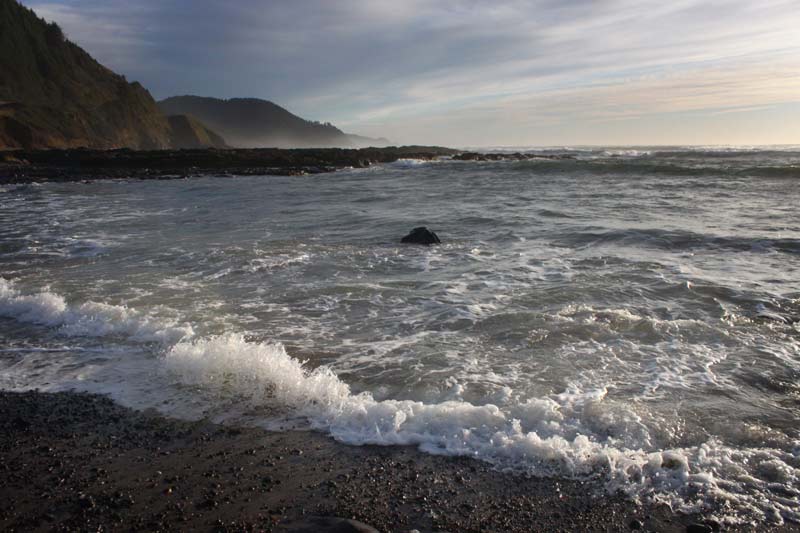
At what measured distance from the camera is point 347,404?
3926mm

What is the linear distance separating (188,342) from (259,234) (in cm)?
694

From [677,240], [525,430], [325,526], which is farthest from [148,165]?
[325,526]

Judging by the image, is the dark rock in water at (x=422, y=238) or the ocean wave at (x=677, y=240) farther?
the dark rock in water at (x=422, y=238)

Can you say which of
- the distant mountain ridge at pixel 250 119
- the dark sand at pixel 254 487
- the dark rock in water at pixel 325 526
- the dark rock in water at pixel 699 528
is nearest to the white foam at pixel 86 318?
the dark sand at pixel 254 487

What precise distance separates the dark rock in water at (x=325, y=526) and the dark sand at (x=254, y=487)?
17 millimetres

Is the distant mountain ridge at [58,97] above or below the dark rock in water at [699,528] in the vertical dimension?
above

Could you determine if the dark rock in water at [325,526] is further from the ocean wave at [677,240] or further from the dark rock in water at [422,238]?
the ocean wave at [677,240]

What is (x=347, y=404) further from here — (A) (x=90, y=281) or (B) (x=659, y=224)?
(B) (x=659, y=224)

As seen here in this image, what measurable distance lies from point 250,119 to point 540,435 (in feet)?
517

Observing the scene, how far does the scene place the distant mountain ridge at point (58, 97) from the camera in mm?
44719

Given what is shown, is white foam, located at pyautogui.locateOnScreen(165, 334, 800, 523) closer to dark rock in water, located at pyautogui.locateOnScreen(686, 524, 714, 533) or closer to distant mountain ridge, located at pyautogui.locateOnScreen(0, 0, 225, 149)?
dark rock in water, located at pyautogui.locateOnScreen(686, 524, 714, 533)

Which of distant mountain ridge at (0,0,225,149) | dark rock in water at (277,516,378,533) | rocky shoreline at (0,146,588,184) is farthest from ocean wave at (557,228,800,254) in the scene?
distant mountain ridge at (0,0,225,149)

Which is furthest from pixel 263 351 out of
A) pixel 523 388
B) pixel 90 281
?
pixel 90 281

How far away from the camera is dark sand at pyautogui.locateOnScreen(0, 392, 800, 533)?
276 centimetres
